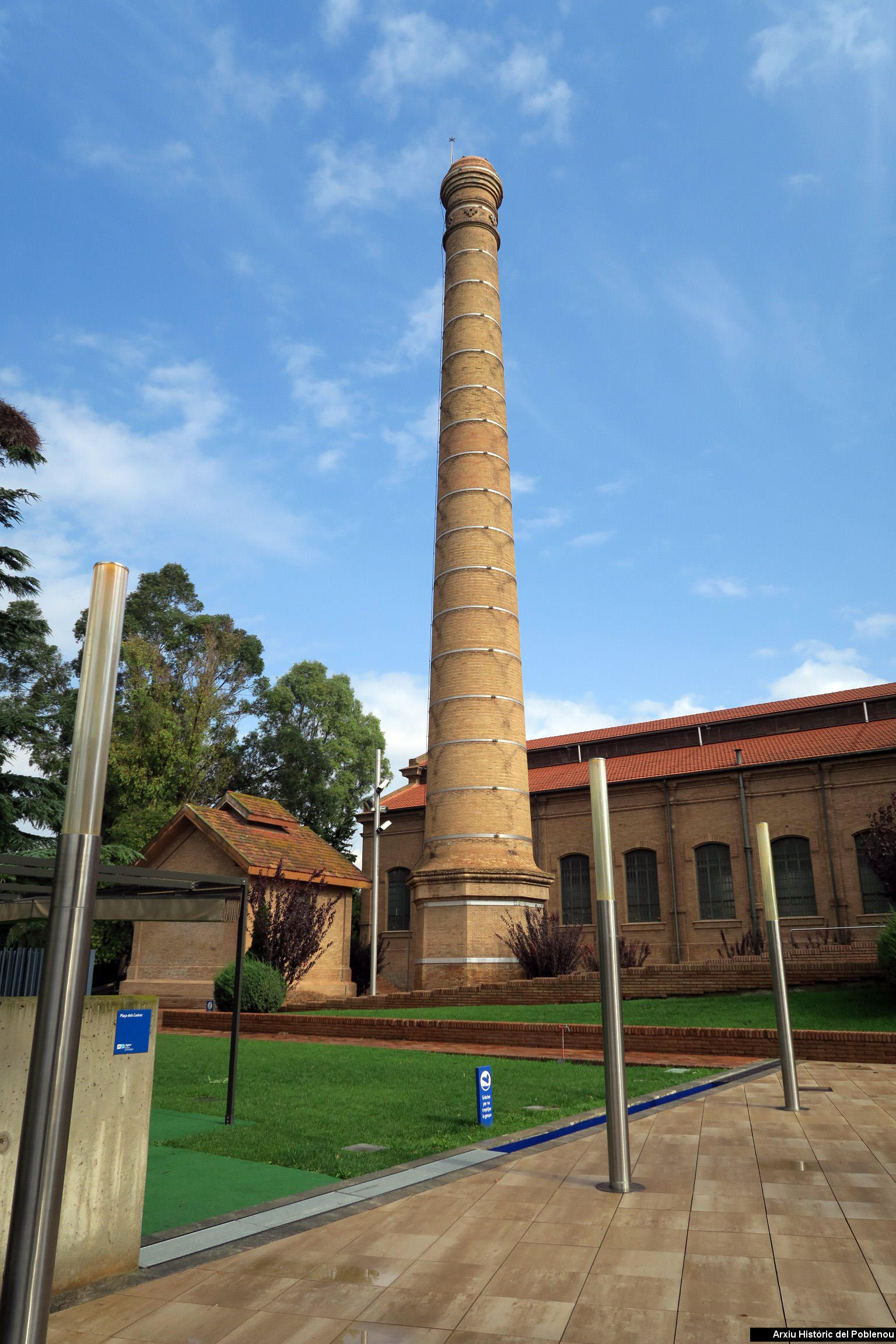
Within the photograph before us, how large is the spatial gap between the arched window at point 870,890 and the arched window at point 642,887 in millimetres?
6392

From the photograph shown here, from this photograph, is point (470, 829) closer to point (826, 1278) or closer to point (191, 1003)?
point (191, 1003)

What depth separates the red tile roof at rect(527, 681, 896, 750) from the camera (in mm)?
31672

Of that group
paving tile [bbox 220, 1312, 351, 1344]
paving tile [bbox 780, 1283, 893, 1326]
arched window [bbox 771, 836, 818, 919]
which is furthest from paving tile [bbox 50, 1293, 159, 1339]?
arched window [bbox 771, 836, 818, 919]

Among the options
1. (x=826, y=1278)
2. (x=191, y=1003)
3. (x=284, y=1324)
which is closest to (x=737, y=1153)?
(x=826, y=1278)

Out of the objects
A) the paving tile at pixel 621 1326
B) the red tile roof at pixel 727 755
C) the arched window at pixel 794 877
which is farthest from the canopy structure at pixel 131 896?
the arched window at pixel 794 877

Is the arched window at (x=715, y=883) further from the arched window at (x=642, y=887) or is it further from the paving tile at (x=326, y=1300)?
the paving tile at (x=326, y=1300)

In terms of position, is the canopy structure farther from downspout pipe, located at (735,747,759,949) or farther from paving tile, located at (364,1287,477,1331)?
downspout pipe, located at (735,747,759,949)

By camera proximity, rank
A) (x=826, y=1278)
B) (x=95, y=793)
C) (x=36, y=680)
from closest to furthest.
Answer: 1. (x=95, y=793)
2. (x=826, y=1278)
3. (x=36, y=680)

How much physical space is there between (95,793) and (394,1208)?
3654 millimetres

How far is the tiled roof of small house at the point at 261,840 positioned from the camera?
85.6ft

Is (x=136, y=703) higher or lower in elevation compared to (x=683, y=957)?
higher

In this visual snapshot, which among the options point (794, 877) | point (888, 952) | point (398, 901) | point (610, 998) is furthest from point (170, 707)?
point (610, 998)

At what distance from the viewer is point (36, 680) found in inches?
1700

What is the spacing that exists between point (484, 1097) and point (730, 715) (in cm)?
2793
